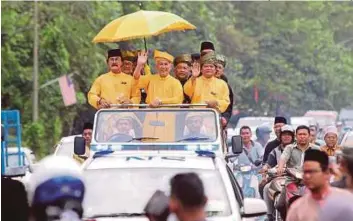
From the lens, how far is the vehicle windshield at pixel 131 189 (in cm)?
968

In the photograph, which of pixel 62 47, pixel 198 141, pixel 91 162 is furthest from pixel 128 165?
pixel 62 47

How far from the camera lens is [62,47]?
128ft

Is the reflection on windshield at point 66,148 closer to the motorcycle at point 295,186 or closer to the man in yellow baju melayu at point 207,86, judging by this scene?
the man in yellow baju melayu at point 207,86

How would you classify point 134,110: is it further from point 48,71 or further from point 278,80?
point 278,80

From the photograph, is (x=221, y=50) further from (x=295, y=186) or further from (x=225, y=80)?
(x=295, y=186)

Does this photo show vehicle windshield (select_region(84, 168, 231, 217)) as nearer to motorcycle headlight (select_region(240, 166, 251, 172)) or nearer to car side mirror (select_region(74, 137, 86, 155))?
car side mirror (select_region(74, 137, 86, 155))

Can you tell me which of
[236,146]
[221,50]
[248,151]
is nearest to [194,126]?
[236,146]

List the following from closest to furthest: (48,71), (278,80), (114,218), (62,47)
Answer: (114,218), (62,47), (48,71), (278,80)

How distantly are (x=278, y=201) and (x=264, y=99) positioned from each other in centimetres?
5313

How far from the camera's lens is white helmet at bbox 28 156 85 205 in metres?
5.71

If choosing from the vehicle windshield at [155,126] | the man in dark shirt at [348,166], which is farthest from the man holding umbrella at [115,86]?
the man in dark shirt at [348,166]

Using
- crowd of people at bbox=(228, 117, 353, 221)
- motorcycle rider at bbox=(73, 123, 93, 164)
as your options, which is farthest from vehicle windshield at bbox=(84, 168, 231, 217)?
motorcycle rider at bbox=(73, 123, 93, 164)

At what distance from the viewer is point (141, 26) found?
1508 cm

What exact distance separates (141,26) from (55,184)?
9.48 metres
